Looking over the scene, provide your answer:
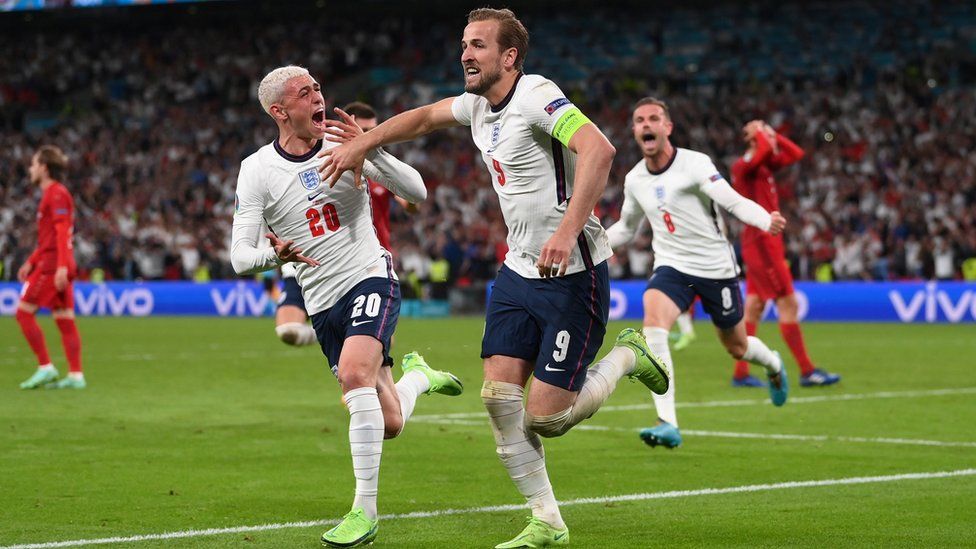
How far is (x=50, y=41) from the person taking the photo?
4872 centimetres

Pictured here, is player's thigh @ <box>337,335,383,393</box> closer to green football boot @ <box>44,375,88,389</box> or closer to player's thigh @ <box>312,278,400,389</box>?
player's thigh @ <box>312,278,400,389</box>

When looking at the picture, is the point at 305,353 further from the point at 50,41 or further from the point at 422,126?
the point at 50,41

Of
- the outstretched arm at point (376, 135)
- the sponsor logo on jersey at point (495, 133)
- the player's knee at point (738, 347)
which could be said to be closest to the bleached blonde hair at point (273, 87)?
the outstretched arm at point (376, 135)

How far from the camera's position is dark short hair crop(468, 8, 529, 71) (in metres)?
6.21

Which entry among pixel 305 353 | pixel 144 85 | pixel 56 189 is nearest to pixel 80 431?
pixel 56 189

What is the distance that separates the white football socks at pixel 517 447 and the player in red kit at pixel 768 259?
8386 millimetres

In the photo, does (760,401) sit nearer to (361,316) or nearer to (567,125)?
(361,316)

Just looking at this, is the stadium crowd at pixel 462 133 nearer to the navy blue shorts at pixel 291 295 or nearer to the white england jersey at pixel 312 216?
the navy blue shorts at pixel 291 295

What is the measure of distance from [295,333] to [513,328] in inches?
233

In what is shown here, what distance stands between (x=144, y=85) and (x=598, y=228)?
4170 cm

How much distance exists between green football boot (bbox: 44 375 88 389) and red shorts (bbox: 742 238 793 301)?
7.00 metres

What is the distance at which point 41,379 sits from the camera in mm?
14406

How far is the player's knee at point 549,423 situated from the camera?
6258 millimetres

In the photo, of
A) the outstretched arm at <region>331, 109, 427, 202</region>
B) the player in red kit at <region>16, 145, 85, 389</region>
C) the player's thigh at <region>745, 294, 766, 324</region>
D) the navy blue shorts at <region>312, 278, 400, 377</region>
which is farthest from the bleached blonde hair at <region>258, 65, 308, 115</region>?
the player's thigh at <region>745, 294, 766, 324</region>
